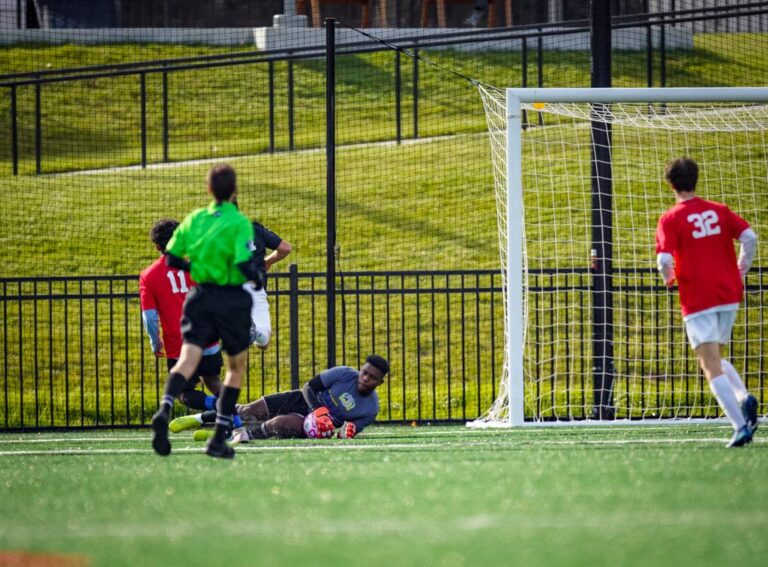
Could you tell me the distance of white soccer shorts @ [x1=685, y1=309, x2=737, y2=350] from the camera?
6652mm

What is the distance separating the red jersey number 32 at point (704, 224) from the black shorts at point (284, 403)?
3313mm

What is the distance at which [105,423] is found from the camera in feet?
36.4

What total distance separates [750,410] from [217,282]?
10.9ft

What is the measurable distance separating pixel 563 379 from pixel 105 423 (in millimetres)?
5018

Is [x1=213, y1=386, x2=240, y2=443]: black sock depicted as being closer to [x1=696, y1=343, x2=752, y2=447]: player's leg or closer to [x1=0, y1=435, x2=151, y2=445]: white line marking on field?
[x1=0, y1=435, x2=151, y2=445]: white line marking on field

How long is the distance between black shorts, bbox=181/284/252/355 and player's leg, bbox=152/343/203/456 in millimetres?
72

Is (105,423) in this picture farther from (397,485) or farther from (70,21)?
(70,21)

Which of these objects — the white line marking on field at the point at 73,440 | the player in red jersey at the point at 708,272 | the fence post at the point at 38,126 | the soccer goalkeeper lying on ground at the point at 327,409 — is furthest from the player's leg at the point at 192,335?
the fence post at the point at 38,126

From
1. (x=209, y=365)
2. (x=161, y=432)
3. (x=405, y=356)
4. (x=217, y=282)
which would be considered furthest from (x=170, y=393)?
(x=405, y=356)

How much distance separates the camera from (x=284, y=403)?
839 cm

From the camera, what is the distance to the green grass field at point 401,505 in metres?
3.84

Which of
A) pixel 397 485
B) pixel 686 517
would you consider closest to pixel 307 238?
pixel 397 485

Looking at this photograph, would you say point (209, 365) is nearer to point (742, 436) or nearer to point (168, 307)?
point (168, 307)

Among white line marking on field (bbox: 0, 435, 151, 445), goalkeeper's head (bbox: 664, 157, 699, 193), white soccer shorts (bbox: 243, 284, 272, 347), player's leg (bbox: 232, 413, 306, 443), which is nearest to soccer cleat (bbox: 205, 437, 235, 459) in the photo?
player's leg (bbox: 232, 413, 306, 443)
